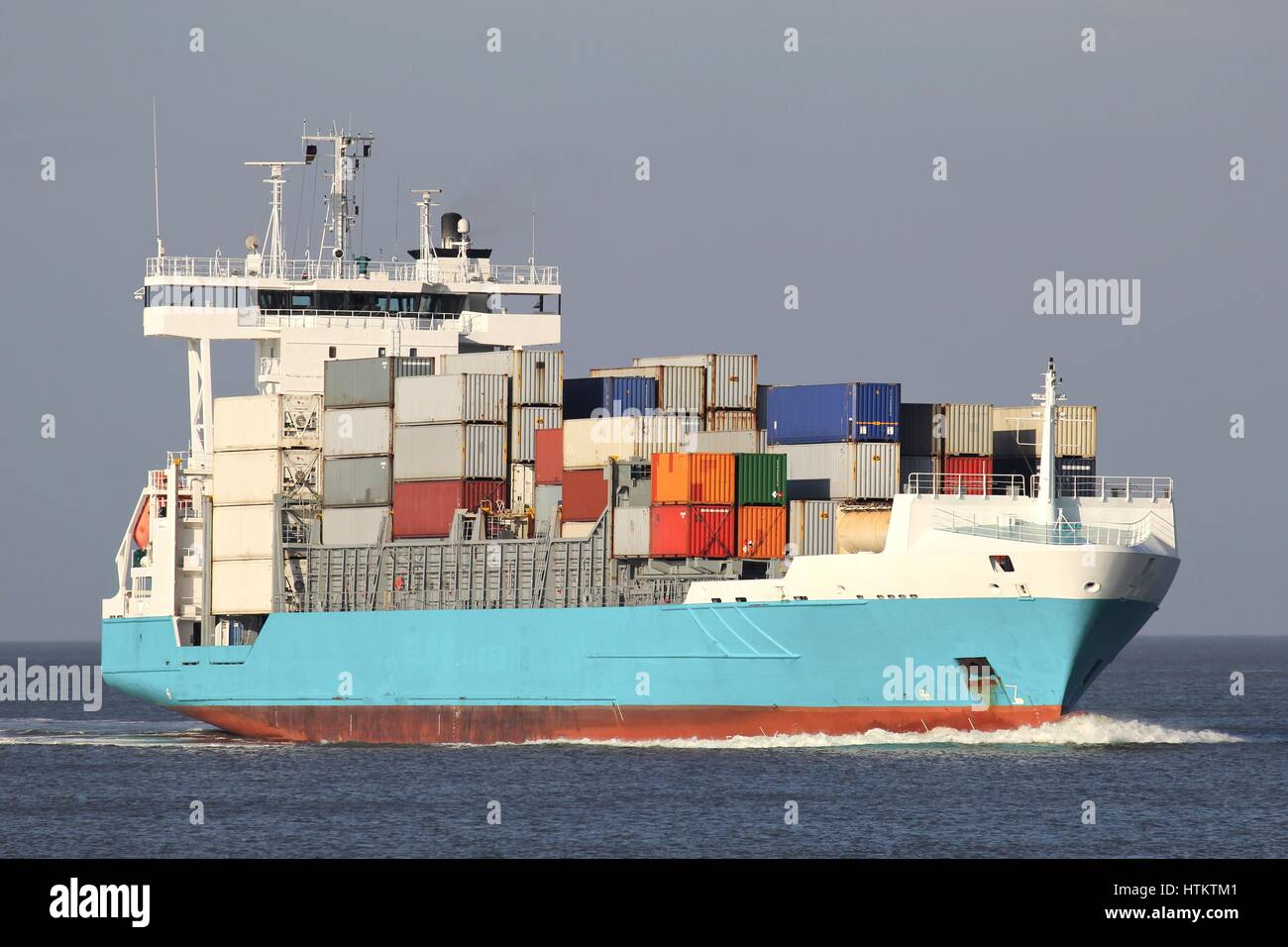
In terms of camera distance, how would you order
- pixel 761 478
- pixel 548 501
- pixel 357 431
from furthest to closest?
1. pixel 357 431
2. pixel 548 501
3. pixel 761 478

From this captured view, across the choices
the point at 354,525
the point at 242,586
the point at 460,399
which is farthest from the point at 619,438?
the point at 242,586

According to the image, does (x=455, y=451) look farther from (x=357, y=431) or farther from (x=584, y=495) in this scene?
(x=584, y=495)

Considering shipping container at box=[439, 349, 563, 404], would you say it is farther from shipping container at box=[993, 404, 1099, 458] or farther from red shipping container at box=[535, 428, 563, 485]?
shipping container at box=[993, 404, 1099, 458]

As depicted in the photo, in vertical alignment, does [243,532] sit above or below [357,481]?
below

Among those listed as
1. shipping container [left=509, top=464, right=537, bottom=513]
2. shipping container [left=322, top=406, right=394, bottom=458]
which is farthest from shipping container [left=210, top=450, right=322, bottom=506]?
shipping container [left=509, top=464, right=537, bottom=513]

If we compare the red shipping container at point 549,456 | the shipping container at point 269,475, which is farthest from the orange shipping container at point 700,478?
the shipping container at point 269,475

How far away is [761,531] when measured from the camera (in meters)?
41.3

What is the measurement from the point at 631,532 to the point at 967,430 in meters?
7.68

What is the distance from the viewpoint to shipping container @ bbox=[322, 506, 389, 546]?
4778cm

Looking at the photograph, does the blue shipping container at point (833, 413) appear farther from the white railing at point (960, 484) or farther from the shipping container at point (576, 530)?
the shipping container at point (576, 530)
